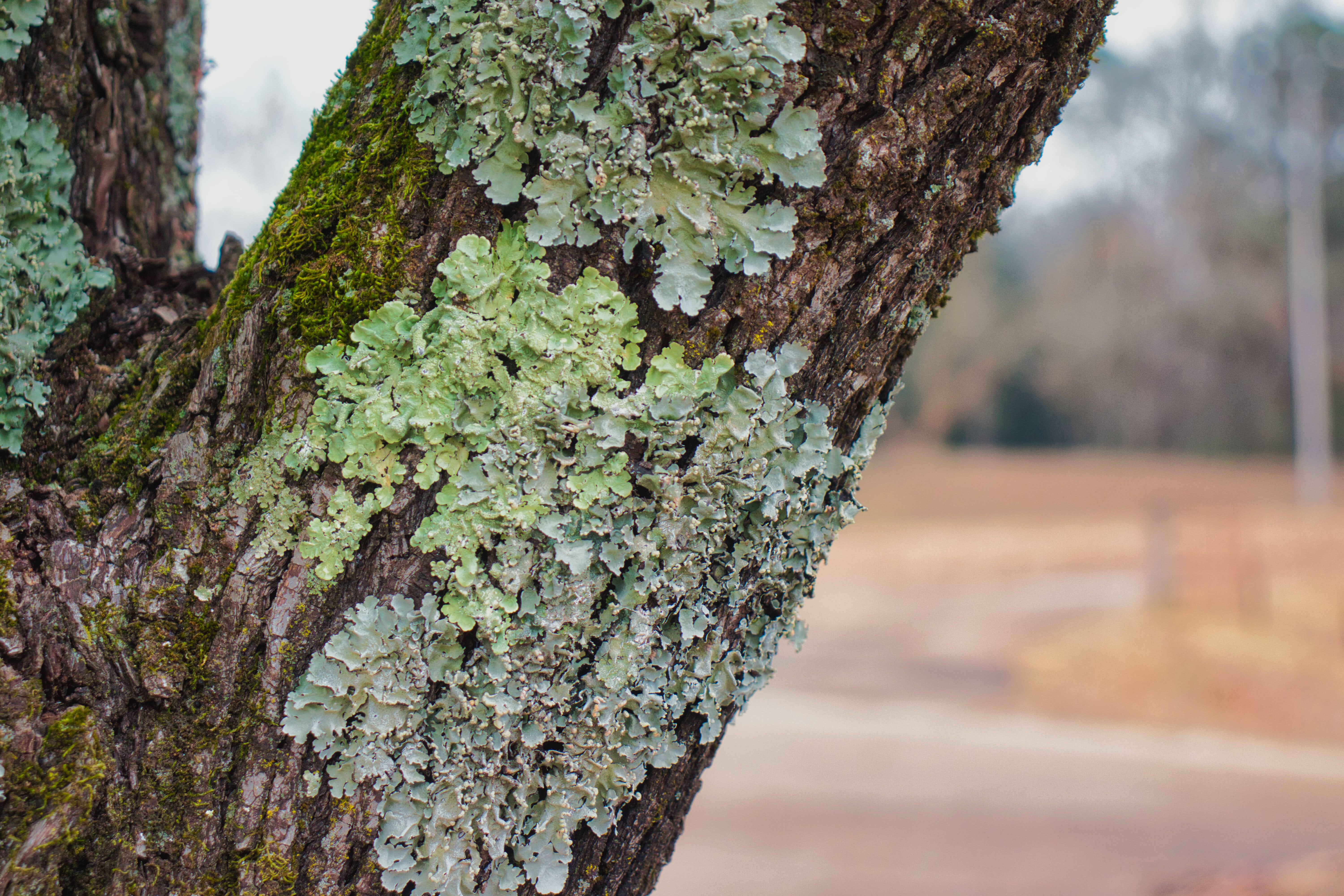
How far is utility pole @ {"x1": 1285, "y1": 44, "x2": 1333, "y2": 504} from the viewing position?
66.9 ft

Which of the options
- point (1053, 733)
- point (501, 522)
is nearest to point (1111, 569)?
point (1053, 733)

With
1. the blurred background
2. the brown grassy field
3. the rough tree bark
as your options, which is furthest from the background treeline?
the rough tree bark

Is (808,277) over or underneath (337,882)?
over

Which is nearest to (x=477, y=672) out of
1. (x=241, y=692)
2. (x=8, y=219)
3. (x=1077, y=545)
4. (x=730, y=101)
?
(x=241, y=692)

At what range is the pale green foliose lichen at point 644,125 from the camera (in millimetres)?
908

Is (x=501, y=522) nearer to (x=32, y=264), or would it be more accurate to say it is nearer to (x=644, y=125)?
(x=644, y=125)

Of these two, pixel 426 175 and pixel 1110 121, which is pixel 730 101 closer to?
pixel 426 175

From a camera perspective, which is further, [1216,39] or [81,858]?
[1216,39]

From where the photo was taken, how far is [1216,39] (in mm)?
23375

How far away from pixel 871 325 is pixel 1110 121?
2711cm

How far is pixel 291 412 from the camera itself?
3.22 ft

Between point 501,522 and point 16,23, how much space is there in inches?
33.5

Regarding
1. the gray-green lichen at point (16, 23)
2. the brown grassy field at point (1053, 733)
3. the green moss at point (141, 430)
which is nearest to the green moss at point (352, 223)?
the green moss at point (141, 430)

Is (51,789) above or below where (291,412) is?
below
